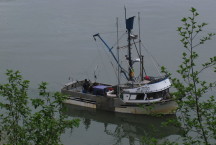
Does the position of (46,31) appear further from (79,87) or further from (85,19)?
(79,87)

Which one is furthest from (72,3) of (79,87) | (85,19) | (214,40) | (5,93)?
(5,93)

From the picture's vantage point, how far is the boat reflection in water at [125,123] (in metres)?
33.5

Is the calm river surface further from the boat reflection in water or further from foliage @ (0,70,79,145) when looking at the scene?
foliage @ (0,70,79,145)

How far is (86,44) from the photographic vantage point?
56.5 meters

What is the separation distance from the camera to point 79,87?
40.8m

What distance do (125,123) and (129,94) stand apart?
2389mm

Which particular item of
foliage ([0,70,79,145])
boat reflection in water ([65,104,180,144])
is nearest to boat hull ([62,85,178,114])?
boat reflection in water ([65,104,180,144])

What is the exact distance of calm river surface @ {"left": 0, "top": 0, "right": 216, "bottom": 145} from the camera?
3525 centimetres

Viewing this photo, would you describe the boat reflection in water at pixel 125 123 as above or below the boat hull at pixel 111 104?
below

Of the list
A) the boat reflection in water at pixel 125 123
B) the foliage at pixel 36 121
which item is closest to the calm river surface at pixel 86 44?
the boat reflection in water at pixel 125 123

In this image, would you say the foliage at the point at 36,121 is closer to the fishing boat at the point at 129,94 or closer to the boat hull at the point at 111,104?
the fishing boat at the point at 129,94

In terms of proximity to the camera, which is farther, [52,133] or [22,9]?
[22,9]

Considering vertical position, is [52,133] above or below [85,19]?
below

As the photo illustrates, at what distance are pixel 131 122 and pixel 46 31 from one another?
31643 millimetres
